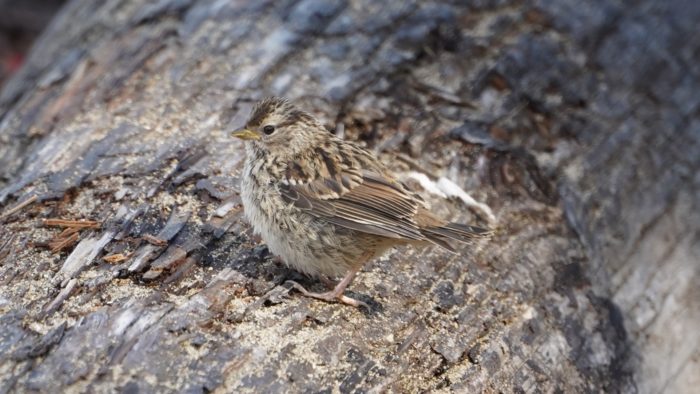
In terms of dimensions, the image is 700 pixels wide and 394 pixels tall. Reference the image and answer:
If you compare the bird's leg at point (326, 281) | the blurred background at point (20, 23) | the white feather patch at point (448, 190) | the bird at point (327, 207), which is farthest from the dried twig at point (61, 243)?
the blurred background at point (20, 23)

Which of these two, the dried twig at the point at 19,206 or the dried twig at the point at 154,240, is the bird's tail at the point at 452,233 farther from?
the dried twig at the point at 19,206

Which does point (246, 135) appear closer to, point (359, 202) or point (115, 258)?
point (359, 202)

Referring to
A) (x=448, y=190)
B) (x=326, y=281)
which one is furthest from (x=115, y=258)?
(x=448, y=190)

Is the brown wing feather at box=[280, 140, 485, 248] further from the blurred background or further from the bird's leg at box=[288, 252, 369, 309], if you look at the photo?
the blurred background

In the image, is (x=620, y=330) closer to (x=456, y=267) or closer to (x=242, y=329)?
(x=456, y=267)

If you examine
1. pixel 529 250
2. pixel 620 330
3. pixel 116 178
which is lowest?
pixel 620 330

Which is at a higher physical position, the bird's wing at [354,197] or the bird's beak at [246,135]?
the bird's beak at [246,135]

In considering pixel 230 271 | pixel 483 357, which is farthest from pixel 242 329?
pixel 483 357

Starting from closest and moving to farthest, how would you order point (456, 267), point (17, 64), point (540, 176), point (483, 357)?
point (483, 357), point (456, 267), point (540, 176), point (17, 64)
